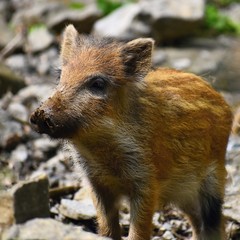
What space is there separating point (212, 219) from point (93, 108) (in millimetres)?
2044

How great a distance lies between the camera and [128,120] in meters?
8.83

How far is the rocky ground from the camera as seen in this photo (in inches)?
309

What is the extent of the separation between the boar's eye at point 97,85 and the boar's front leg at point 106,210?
1068 millimetres

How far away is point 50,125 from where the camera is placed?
8031mm

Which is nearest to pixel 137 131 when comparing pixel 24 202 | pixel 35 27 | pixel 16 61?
pixel 24 202

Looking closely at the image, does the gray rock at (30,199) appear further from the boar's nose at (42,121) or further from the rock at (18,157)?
the rock at (18,157)

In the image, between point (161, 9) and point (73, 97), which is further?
point (161, 9)

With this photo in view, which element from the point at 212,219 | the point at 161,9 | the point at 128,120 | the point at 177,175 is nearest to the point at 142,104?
the point at 128,120

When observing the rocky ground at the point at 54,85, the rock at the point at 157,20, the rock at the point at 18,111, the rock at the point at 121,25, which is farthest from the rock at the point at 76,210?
the rock at the point at 157,20

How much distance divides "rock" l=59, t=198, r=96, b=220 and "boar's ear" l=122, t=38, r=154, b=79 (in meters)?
1.91

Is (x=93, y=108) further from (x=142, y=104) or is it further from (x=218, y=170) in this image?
(x=218, y=170)

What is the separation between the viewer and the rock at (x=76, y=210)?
10.0m

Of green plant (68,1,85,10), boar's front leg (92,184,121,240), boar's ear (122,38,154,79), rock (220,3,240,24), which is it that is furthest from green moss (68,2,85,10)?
boar's front leg (92,184,121,240)

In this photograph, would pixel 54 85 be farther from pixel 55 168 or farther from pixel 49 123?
pixel 55 168
